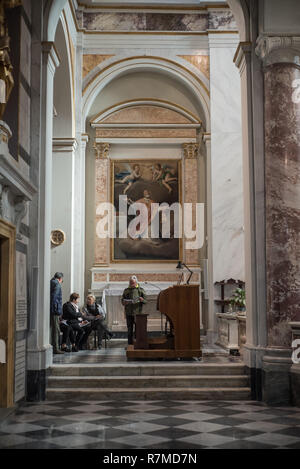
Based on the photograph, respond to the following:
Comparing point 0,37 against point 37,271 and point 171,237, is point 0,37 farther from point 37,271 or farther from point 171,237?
point 171,237

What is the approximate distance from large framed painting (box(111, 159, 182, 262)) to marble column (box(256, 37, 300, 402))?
6.56 m

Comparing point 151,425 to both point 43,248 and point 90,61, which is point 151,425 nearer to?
point 43,248

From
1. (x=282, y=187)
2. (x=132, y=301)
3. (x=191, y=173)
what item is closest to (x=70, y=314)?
(x=132, y=301)

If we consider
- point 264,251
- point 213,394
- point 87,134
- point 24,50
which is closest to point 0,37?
point 24,50

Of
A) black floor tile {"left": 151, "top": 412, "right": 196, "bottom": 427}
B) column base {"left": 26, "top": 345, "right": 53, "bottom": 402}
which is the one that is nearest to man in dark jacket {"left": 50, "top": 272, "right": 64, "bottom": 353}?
column base {"left": 26, "top": 345, "right": 53, "bottom": 402}

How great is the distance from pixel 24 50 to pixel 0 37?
1.60 m

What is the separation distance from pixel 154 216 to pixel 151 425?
8.71m

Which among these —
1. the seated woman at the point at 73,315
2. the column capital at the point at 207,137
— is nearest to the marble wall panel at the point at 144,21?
the column capital at the point at 207,137

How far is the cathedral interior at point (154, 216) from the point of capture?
21.8ft

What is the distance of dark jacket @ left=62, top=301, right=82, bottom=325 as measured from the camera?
10.7m

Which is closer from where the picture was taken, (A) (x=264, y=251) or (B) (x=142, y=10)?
(A) (x=264, y=251)

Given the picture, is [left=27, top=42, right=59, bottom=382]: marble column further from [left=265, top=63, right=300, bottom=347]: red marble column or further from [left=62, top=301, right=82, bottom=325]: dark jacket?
[left=265, top=63, right=300, bottom=347]: red marble column

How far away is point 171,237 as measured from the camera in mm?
14320

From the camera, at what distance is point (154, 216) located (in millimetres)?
14352
